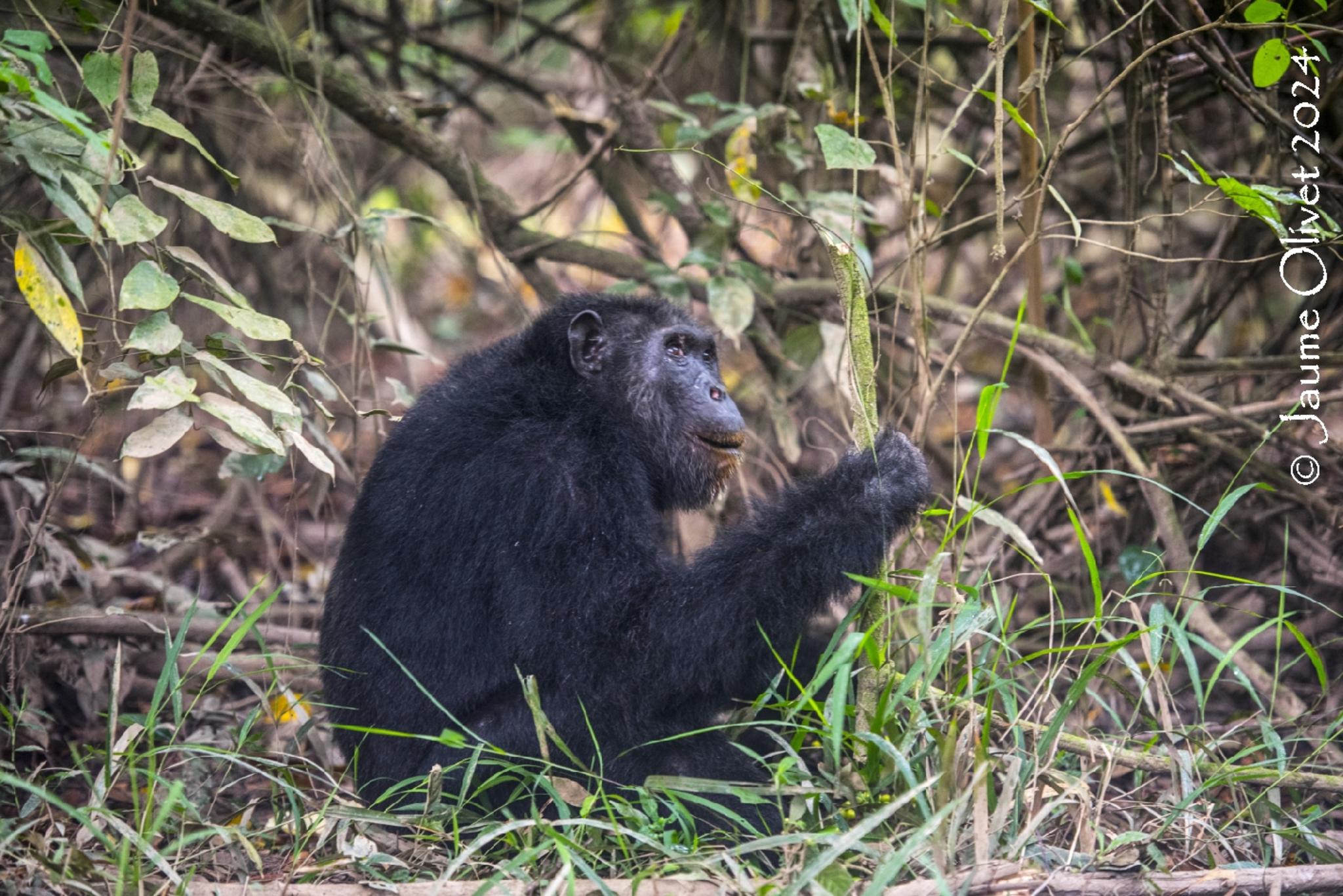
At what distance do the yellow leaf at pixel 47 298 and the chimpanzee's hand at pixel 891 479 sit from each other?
240 centimetres

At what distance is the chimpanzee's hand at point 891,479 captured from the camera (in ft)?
12.6

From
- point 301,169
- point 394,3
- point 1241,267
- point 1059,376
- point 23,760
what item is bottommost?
point 23,760

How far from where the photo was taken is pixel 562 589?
12.6 feet

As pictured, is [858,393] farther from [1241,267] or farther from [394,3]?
[394,3]

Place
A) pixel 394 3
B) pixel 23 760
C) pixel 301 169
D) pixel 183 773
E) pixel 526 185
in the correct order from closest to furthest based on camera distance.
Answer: pixel 183 773
pixel 23 760
pixel 301 169
pixel 394 3
pixel 526 185

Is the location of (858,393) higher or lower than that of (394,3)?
lower

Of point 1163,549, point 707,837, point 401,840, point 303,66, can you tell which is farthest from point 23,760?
point 1163,549

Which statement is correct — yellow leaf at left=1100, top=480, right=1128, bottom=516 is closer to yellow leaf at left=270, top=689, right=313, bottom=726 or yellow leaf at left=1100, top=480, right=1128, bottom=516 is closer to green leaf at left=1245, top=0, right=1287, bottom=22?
green leaf at left=1245, top=0, right=1287, bottom=22

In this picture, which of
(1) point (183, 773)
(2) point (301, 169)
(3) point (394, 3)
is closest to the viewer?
(1) point (183, 773)

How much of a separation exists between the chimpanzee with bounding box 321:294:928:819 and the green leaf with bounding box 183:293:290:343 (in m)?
0.69

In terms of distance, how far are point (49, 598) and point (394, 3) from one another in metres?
3.73

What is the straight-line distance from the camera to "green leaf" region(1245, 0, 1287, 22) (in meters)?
3.74

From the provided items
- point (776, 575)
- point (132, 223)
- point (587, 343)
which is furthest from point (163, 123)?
point (776, 575)

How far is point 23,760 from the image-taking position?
4609 mm
